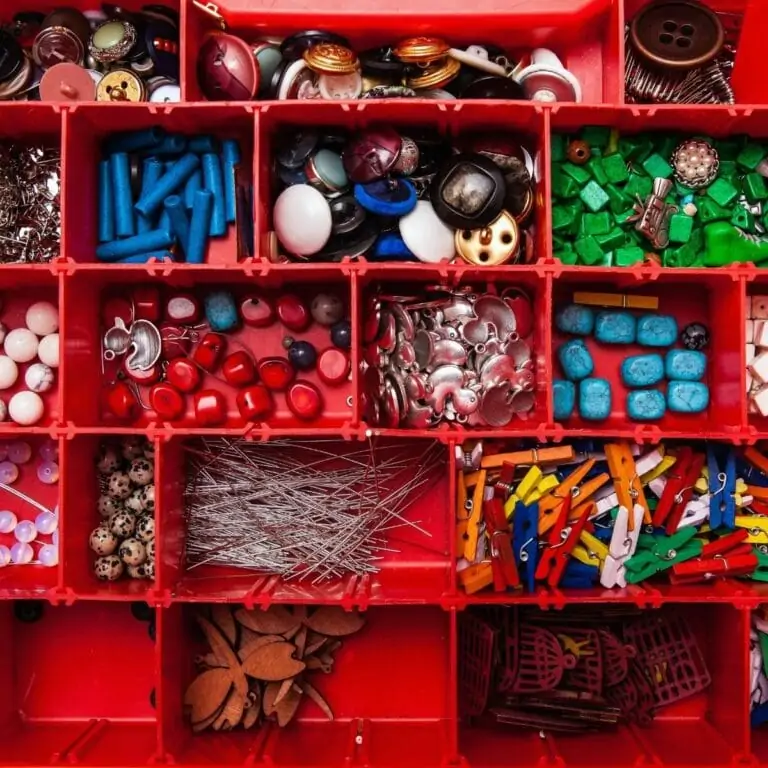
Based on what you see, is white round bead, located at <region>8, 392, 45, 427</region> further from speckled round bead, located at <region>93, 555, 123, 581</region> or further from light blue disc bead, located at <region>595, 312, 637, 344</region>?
light blue disc bead, located at <region>595, 312, 637, 344</region>

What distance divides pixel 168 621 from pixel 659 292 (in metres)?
2.26

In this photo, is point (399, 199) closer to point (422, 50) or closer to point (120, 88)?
point (422, 50)

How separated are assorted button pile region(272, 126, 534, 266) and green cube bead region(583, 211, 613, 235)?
222 mm

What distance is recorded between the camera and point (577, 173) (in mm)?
2787

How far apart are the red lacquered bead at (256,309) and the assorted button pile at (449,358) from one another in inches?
15.3

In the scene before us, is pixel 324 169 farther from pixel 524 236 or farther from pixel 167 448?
pixel 167 448

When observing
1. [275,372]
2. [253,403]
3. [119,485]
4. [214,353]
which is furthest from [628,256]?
[119,485]

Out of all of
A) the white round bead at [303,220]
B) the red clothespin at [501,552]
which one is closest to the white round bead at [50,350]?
the white round bead at [303,220]

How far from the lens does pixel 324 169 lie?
2.75m

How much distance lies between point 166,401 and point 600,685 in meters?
1.96

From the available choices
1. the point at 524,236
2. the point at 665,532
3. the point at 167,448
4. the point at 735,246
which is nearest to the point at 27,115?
the point at 167,448

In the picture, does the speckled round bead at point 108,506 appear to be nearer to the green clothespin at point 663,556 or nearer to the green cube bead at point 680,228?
the green clothespin at point 663,556

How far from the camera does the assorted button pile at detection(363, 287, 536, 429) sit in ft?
9.04

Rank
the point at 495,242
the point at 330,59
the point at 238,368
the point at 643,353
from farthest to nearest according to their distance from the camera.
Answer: the point at 643,353, the point at 238,368, the point at 495,242, the point at 330,59
